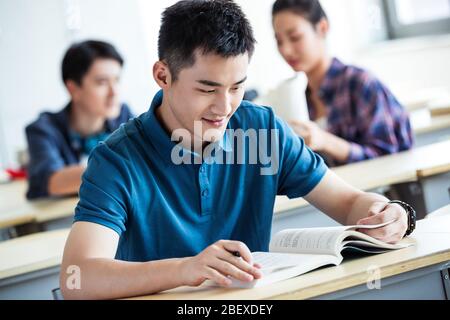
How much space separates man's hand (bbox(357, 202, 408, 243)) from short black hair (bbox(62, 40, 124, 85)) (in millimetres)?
2246

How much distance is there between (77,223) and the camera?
4.88 feet

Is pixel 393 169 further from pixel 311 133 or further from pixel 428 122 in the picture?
pixel 428 122

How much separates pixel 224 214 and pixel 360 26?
415cm

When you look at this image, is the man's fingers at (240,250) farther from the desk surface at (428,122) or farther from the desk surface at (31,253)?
the desk surface at (428,122)

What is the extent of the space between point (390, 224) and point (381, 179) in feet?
2.93

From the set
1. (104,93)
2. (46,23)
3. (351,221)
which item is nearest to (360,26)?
(46,23)

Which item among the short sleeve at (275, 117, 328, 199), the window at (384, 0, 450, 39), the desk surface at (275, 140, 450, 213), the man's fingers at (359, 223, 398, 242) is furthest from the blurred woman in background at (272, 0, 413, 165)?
the window at (384, 0, 450, 39)

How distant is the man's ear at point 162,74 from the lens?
1.60 m

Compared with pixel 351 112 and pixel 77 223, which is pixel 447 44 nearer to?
pixel 351 112

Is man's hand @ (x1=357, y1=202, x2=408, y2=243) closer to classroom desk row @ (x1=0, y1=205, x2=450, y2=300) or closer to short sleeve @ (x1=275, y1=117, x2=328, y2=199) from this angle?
classroom desk row @ (x1=0, y1=205, x2=450, y2=300)

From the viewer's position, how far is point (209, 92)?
153 cm

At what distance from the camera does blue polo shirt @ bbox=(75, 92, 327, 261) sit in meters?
1.56

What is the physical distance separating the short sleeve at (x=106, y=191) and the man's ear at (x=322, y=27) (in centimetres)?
173
